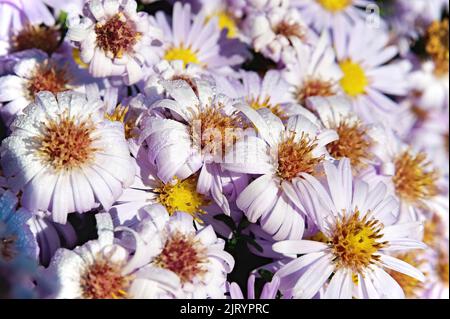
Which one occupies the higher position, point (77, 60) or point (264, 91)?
point (77, 60)

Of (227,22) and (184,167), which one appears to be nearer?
(184,167)

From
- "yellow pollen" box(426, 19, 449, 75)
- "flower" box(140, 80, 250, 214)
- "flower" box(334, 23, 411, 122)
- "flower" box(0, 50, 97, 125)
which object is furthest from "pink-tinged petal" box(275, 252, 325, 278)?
"yellow pollen" box(426, 19, 449, 75)

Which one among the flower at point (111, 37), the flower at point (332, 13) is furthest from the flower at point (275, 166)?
the flower at point (332, 13)

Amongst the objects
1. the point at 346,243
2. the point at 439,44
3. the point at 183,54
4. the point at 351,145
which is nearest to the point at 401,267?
the point at 346,243

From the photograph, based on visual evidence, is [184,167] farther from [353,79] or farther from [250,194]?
[353,79]

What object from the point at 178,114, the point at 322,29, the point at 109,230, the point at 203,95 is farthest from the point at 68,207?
the point at 322,29

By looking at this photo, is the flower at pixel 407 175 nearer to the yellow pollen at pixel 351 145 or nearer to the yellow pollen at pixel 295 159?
the yellow pollen at pixel 351 145
